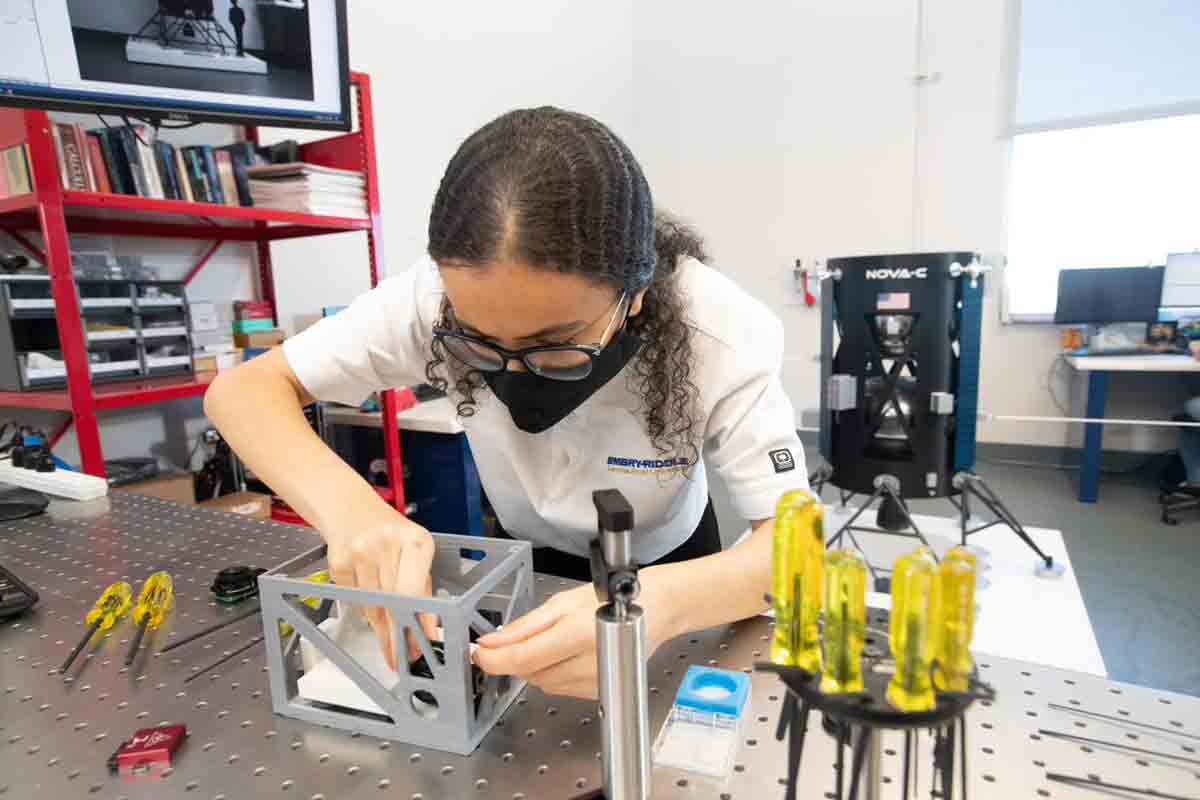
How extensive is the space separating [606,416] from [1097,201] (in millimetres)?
3824

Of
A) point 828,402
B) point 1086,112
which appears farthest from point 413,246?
point 1086,112

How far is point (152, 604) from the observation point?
28.7 inches

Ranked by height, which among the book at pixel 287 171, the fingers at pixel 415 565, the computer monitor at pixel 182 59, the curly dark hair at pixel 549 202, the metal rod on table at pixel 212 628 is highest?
the computer monitor at pixel 182 59

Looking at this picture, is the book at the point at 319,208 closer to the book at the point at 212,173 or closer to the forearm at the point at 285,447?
the book at the point at 212,173

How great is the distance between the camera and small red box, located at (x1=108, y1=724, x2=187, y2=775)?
1.67ft

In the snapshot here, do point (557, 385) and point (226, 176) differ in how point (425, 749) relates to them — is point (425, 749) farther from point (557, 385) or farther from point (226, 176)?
point (226, 176)

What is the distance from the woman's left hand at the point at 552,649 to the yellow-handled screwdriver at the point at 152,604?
16.6 inches

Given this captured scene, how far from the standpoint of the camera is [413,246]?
3002 millimetres

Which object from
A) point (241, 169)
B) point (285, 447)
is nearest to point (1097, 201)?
point (241, 169)

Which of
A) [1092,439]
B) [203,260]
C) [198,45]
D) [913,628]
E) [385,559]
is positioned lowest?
[1092,439]

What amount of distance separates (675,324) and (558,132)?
0.27 m

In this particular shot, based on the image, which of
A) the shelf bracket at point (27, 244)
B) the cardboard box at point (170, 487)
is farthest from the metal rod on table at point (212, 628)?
the shelf bracket at point (27, 244)

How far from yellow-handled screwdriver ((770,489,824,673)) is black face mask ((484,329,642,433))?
1.41 feet

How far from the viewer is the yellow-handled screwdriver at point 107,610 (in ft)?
2.31
